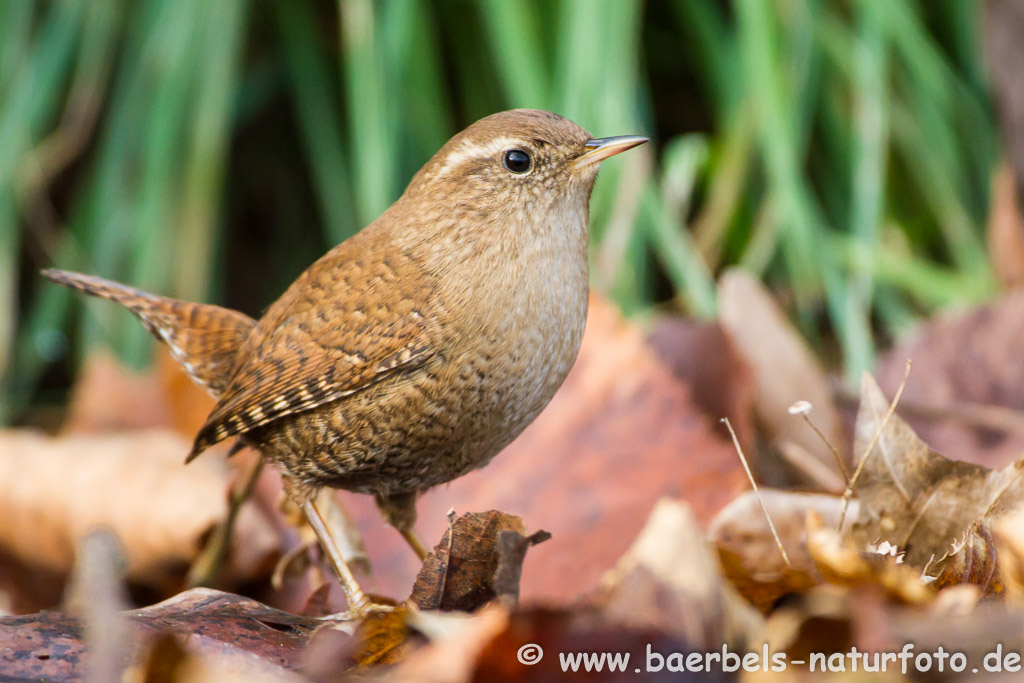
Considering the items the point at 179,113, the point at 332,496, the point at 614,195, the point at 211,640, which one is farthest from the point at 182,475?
the point at 179,113

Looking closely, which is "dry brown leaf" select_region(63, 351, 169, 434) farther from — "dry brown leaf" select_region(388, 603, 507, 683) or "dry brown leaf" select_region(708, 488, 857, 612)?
"dry brown leaf" select_region(388, 603, 507, 683)

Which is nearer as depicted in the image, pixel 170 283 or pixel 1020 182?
pixel 1020 182

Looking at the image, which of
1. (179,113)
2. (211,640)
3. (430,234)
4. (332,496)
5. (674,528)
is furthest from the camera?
(179,113)

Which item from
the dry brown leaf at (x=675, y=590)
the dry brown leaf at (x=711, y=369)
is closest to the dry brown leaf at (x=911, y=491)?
the dry brown leaf at (x=675, y=590)

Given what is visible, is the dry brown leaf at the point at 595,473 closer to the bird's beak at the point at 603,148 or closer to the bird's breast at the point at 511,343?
the bird's breast at the point at 511,343

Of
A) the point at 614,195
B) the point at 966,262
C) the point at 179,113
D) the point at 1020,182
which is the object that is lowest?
the point at 966,262

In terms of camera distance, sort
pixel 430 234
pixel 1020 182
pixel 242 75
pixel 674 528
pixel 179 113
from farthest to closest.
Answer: pixel 242 75, pixel 179 113, pixel 1020 182, pixel 430 234, pixel 674 528

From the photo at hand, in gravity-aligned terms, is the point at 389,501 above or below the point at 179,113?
below

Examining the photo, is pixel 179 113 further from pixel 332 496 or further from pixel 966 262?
pixel 966 262
